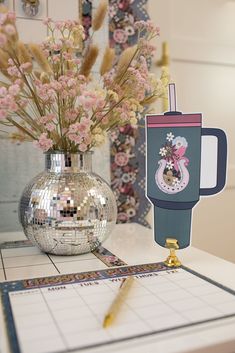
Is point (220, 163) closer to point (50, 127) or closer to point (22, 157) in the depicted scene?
point (50, 127)

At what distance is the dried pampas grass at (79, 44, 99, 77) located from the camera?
2.49 ft

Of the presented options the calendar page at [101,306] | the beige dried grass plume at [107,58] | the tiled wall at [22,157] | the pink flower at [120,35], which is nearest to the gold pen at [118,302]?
the calendar page at [101,306]

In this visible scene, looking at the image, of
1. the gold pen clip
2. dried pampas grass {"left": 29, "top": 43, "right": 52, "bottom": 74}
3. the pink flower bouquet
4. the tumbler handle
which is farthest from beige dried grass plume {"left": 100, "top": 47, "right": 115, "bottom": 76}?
the gold pen clip

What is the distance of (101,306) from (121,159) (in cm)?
71

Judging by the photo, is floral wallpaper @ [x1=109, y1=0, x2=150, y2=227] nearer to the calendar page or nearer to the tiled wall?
the tiled wall

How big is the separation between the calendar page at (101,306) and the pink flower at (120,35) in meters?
0.76

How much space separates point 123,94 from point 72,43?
0.15 metres

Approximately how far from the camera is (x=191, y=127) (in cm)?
74

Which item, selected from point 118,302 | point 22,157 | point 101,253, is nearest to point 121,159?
point 22,157

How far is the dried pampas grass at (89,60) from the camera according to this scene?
2.49 ft

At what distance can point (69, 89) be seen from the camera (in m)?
0.76

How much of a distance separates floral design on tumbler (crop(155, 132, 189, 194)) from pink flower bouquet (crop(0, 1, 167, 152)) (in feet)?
0.39

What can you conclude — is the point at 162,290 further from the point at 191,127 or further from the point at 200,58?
the point at 200,58

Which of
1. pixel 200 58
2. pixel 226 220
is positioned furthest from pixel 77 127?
pixel 226 220
